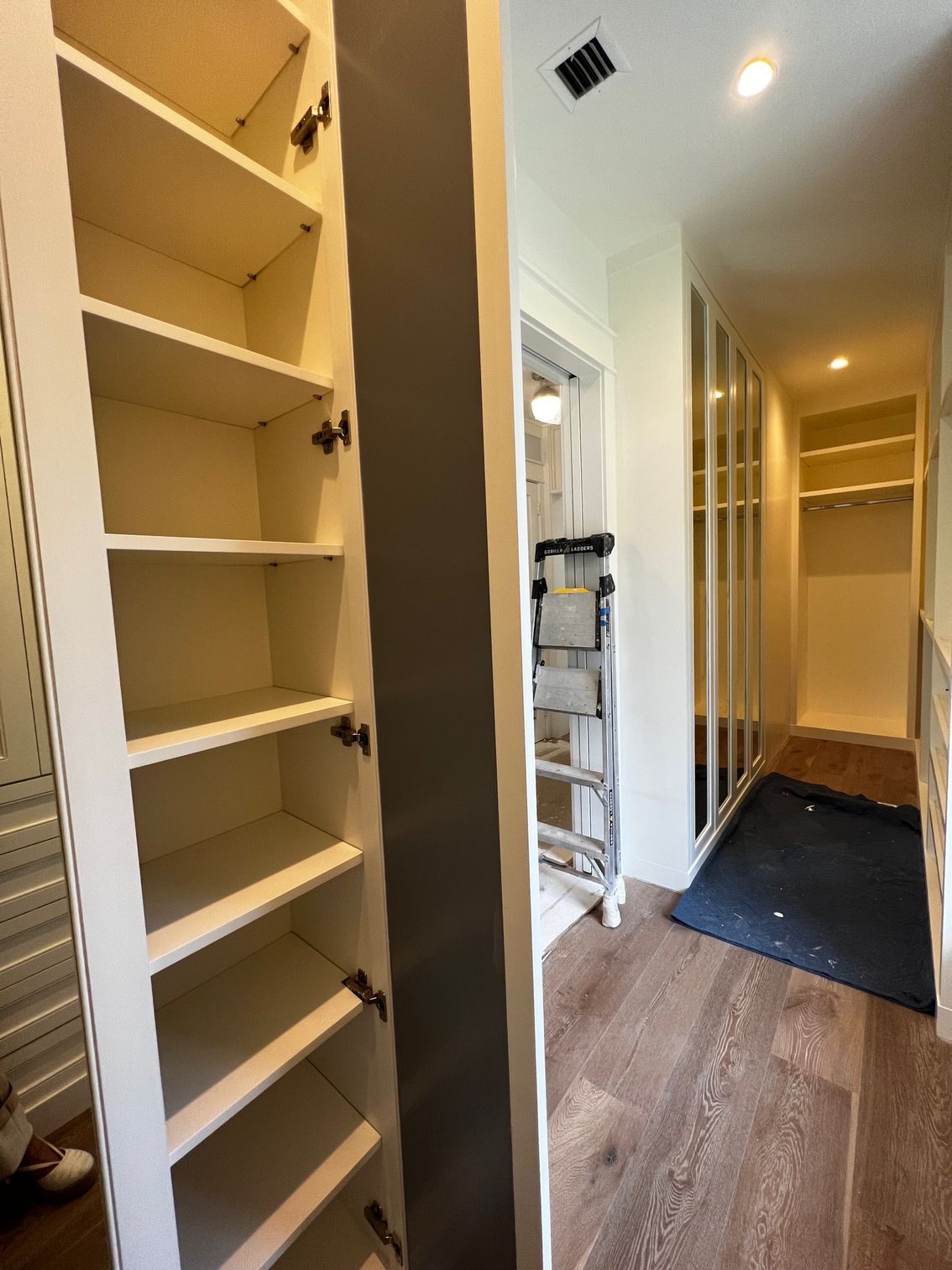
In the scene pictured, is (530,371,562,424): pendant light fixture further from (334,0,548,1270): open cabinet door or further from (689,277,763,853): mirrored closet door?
(334,0,548,1270): open cabinet door

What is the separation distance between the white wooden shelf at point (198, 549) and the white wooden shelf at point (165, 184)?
52cm

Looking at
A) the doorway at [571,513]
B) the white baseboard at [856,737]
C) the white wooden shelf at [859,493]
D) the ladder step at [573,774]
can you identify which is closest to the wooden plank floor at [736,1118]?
the doorway at [571,513]

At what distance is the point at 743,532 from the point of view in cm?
288

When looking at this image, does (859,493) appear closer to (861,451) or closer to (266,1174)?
Result: (861,451)

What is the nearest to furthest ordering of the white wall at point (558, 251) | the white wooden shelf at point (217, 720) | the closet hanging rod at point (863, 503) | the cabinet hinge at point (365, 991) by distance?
the white wooden shelf at point (217, 720), the cabinet hinge at point (365, 991), the white wall at point (558, 251), the closet hanging rod at point (863, 503)

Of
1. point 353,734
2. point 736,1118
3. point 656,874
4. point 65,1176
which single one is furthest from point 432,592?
point 656,874

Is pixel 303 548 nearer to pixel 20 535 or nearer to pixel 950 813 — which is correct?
pixel 20 535

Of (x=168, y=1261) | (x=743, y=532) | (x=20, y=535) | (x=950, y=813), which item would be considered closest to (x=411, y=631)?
(x=20, y=535)

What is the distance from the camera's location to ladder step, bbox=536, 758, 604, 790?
1968mm

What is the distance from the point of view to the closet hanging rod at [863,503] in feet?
12.5

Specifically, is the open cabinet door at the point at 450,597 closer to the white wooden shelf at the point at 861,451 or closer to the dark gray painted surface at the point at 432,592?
the dark gray painted surface at the point at 432,592

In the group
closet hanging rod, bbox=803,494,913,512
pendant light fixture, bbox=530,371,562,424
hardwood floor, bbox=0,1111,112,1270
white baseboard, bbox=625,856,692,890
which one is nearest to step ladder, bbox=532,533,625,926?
white baseboard, bbox=625,856,692,890

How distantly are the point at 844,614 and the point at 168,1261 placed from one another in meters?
5.20

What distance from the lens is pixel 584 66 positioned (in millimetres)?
1293
